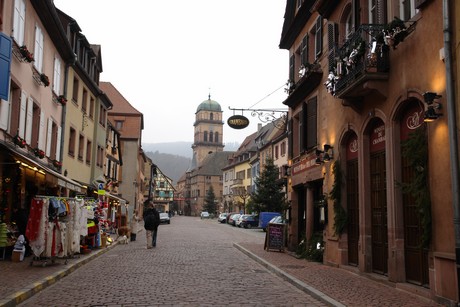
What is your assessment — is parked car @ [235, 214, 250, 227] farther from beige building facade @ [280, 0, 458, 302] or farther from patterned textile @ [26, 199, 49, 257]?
patterned textile @ [26, 199, 49, 257]

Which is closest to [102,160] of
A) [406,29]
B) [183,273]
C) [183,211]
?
[183,273]

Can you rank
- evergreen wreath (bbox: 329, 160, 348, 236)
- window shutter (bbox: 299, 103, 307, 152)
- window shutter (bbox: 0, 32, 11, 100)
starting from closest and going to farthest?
window shutter (bbox: 0, 32, 11, 100)
evergreen wreath (bbox: 329, 160, 348, 236)
window shutter (bbox: 299, 103, 307, 152)

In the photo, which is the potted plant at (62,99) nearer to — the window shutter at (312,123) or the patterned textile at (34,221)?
the patterned textile at (34,221)

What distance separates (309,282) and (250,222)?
37976 millimetres

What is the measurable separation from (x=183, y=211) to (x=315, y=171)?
130 meters

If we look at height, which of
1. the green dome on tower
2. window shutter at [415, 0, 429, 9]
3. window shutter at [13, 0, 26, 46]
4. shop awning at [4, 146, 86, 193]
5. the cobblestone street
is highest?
the green dome on tower

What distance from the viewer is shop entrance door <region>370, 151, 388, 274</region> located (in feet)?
37.7

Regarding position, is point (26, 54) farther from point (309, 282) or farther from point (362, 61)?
point (309, 282)

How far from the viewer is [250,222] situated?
4884cm

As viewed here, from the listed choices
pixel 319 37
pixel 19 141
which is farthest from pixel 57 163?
pixel 319 37

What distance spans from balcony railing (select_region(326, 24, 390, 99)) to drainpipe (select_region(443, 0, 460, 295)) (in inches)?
89.1

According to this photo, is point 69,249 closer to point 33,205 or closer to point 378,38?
point 33,205

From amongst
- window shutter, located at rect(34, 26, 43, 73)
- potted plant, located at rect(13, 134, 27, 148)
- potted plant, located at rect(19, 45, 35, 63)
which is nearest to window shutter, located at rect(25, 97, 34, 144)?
potted plant, located at rect(13, 134, 27, 148)

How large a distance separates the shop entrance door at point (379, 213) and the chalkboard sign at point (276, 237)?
7.88m
